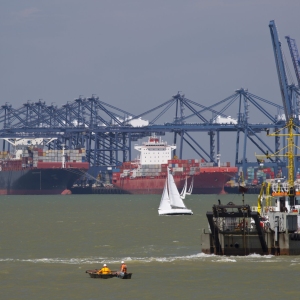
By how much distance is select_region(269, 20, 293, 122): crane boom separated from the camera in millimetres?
156500

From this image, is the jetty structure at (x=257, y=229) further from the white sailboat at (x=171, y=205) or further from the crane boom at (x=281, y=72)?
the crane boom at (x=281, y=72)

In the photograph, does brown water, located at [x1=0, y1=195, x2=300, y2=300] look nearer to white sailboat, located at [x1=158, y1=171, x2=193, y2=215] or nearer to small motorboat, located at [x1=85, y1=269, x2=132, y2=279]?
small motorboat, located at [x1=85, y1=269, x2=132, y2=279]

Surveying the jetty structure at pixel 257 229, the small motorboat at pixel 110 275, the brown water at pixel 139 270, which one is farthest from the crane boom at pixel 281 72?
the small motorboat at pixel 110 275

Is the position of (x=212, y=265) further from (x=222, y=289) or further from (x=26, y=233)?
(x=26, y=233)

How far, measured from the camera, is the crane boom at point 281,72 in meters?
156

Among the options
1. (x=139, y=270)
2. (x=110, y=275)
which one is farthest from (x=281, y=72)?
(x=110, y=275)

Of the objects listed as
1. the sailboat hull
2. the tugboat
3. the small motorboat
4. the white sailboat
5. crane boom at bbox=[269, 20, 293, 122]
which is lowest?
the small motorboat

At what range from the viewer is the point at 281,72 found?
161625 millimetres

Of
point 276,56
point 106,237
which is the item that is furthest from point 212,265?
point 276,56

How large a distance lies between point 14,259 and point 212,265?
37.9 feet

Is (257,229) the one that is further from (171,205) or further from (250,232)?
(171,205)

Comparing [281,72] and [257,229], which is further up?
[281,72]

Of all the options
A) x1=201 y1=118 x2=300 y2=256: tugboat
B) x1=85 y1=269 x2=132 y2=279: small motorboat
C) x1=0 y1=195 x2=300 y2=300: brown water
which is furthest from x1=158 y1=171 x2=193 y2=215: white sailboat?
x1=85 y1=269 x2=132 y2=279: small motorboat

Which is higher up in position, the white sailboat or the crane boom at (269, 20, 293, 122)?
the crane boom at (269, 20, 293, 122)
